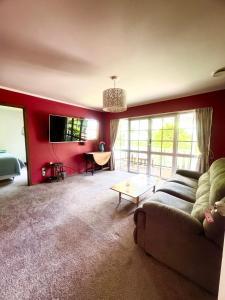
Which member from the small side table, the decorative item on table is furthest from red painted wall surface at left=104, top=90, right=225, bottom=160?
the small side table

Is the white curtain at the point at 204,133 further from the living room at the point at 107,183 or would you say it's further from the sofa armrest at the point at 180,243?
the sofa armrest at the point at 180,243

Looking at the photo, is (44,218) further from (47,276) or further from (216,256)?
(216,256)

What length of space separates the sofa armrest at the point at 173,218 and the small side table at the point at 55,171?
3107 mm

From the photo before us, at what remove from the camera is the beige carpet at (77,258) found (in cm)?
117

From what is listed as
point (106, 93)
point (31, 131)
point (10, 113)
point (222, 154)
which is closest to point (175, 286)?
point (106, 93)

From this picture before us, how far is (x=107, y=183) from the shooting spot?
375 centimetres

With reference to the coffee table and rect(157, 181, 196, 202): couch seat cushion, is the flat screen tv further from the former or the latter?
rect(157, 181, 196, 202): couch seat cushion

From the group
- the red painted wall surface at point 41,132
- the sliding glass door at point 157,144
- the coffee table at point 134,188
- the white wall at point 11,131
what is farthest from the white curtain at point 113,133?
the white wall at point 11,131

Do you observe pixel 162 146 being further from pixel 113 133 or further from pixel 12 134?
pixel 12 134

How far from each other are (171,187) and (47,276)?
183cm

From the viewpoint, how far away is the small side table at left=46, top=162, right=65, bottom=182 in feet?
12.9

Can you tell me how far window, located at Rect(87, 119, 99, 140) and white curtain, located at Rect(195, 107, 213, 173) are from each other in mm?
3198

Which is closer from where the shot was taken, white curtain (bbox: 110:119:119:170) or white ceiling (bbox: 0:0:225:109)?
white ceiling (bbox: 0:0:225:109)

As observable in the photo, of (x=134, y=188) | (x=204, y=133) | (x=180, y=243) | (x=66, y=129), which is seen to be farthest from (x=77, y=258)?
(x=204, y=133)
